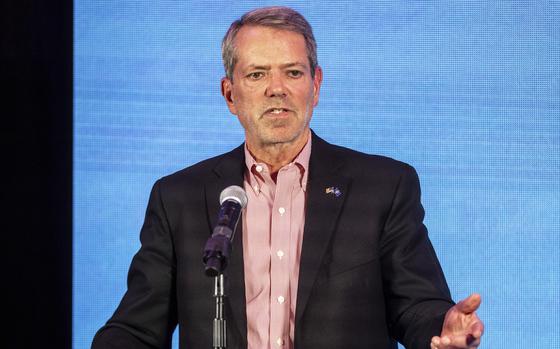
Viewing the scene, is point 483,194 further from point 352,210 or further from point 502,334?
point 352,210

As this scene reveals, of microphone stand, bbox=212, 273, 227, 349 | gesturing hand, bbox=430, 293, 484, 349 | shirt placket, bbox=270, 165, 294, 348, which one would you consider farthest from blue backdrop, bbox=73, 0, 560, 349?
microphone stand, bbox=212, 273, 227, 349

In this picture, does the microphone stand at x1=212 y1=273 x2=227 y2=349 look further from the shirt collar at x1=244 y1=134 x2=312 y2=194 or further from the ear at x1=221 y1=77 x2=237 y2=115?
the ear at x1=221 y1=77 x2=237 y2=115

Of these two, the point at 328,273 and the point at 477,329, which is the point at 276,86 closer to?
the point at 328,273

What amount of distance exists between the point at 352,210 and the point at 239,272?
14.4 inches

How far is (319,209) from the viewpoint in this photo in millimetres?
2535

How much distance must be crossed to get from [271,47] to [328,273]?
67 centimetres

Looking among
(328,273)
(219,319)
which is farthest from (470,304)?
(328,273)

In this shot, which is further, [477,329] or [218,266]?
[477,329]

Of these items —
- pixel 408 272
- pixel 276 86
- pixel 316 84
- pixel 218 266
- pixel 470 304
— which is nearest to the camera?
pixel 218 266

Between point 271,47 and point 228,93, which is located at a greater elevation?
point 271,47

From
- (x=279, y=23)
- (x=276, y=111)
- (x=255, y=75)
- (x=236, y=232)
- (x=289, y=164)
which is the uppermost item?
(x=279, y=23)

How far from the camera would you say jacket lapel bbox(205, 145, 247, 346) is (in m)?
2.43
